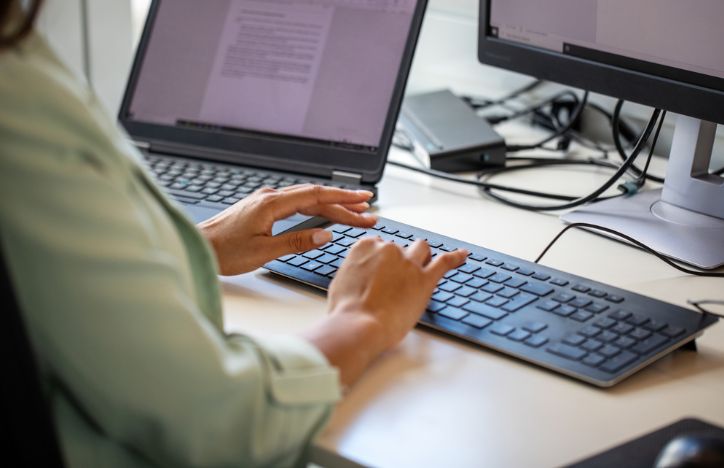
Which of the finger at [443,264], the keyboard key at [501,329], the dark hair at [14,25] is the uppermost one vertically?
the dark hair at [14,25]

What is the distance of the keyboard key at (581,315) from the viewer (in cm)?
87

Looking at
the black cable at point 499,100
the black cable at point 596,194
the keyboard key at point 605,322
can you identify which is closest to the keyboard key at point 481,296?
the keyboard key at point 605,322

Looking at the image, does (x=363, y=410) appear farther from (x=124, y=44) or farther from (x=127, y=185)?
(x=124, y=44)

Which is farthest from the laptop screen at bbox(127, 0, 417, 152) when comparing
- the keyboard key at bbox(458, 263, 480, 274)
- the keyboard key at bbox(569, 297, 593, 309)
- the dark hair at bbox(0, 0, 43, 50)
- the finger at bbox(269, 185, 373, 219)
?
the dark hair at bbox(0, 0, 43, 50)

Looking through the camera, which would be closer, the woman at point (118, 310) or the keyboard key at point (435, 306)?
the woman at point (118, 310)

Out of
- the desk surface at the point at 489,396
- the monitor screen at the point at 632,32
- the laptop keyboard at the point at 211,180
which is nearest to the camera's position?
the desk surface at the point at 489,396

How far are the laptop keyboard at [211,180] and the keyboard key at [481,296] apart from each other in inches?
14.0

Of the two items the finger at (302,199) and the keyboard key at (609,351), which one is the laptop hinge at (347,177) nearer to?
the finger at (302,199)

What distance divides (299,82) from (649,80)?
0.45 meters

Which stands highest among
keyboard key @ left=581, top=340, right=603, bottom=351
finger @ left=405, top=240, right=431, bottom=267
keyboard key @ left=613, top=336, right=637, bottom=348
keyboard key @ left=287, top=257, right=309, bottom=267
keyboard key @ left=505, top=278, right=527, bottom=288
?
finger @ left=405, top=240, right=431, bottom=267

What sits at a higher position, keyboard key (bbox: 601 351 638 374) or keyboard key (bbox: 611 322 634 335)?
keyboard key (bbox: 611 322 634 335)

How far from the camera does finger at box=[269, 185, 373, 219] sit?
1.03 meters

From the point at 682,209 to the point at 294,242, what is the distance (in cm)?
49

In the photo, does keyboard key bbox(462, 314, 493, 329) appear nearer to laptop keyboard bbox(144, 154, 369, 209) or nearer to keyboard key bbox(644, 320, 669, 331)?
keyboard key bbox(644, 320, 669, 331)
